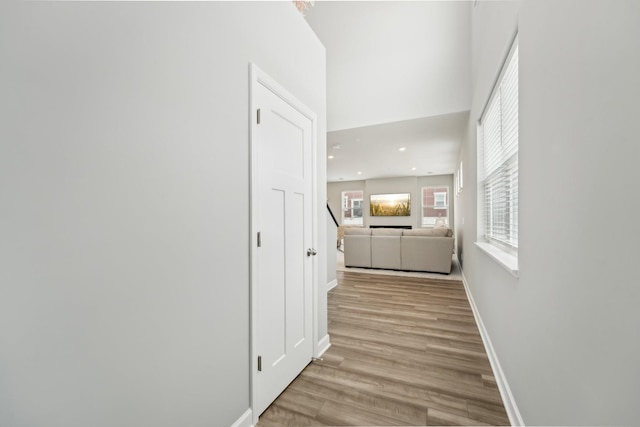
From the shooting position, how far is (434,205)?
1078 centimetres

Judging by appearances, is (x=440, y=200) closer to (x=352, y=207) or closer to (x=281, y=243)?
(x=352, y=207)

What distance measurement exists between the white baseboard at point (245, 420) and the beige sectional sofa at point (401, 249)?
15.4ft

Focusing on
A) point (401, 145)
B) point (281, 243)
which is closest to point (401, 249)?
point (401, 145)

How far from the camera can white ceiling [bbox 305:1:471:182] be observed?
3625 millimetres

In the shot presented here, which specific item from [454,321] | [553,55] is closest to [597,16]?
[553,55]

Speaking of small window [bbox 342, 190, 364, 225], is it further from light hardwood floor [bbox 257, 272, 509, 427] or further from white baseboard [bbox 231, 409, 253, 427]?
white baseboard [bbox 231, 409, 253, 427]

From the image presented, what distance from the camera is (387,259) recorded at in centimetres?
595

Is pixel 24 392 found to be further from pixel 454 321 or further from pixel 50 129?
pixel 454 321

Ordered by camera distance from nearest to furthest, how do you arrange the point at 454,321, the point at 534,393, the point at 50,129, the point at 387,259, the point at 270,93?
the point at 50,129 → the point at 534,393 → the point at 270,93 → the point at 454,321 → the point at 387,259

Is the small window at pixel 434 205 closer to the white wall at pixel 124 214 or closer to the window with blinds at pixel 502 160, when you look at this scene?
the window with blinds at pixel 502 160

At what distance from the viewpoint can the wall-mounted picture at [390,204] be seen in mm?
10914

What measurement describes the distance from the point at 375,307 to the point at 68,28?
3.59m

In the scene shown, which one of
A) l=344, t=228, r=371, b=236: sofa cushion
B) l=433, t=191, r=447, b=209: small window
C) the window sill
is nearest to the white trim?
the window sill

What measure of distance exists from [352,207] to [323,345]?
10202 millimetres
